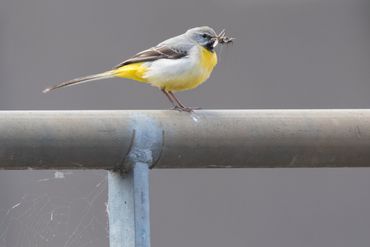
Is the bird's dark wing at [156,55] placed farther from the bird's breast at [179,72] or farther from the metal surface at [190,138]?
the metal surface at [190,138]

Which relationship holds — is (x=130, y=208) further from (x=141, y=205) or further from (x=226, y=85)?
(x=226, y=85)

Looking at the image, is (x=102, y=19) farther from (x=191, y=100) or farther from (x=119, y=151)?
(x=119, y=151)

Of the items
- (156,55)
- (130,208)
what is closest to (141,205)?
(130,208)

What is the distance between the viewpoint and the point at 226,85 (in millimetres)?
9484

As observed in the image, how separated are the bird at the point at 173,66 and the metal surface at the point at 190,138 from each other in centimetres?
211

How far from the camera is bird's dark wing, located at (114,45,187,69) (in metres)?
5.21

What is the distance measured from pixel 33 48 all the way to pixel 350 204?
11.8ft

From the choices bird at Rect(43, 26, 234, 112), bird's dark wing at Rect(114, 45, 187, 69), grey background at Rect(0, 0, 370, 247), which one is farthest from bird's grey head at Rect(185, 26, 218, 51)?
grey background at Rect(0, 0, 370, 247)

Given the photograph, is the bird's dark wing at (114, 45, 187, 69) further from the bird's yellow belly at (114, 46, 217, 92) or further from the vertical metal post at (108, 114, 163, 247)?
the vertical metal post at (108, 114, 163, 247)

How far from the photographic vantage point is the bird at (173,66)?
5.05m

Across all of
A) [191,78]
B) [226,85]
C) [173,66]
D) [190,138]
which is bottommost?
[190,138]

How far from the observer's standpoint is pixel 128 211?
8.07ft

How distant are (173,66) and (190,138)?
2537 mm

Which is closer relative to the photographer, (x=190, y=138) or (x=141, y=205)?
(x=141, y=205)
